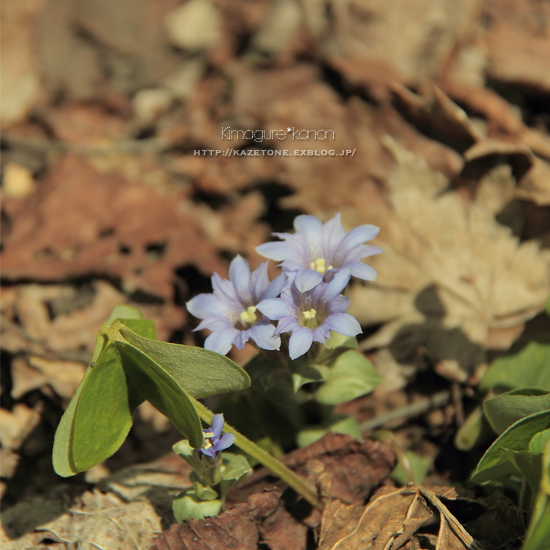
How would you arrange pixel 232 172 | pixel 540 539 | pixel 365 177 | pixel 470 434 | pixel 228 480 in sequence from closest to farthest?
pixel 540 539 < pixel 228 480 < pixel 470 434 < pixel 365 177 < pixel 232 172

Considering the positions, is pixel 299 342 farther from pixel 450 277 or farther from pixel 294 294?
pixel 450 277

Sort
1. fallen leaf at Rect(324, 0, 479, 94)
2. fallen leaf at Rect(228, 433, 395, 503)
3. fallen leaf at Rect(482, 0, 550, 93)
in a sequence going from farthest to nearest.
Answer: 1. fallen leaf at Rect(324, 0, 479, 94)
2. fallen leaf at Rect(482, 0, 550, 93)
3. fallen leaf at Rect(228, 433, 395, 503)

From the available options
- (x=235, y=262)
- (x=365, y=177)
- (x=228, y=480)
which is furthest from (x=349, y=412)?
(x=365, y=177)

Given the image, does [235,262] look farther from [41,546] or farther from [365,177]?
[365,177]

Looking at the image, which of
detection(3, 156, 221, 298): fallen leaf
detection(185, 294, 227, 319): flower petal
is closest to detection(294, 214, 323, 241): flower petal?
detection(185, 294, 227, 319): flower petal

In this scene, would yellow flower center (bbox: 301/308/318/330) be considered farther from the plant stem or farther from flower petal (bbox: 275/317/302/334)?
the plant stem

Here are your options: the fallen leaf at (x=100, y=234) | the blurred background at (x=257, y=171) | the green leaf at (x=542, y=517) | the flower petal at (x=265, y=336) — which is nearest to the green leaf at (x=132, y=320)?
the flower petal at (x=265, y=336)

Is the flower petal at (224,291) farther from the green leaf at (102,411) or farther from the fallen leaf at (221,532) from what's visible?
the fallen leaf at (221,532)
